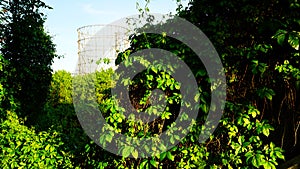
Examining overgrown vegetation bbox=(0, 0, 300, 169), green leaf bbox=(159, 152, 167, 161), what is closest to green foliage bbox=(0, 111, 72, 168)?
overgrown vegetation bbox=(0, 0, 300, 169)

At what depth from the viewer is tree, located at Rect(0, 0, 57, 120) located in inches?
297

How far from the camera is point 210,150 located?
409 centimetres

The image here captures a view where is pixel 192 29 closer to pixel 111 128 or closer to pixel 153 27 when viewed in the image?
pixel 153 27

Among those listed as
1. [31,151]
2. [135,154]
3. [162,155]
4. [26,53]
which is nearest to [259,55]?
[162,155]

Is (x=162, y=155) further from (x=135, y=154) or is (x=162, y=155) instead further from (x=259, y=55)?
(x=259, y=55)

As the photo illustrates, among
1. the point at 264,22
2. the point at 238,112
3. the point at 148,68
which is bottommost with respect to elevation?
the point at 238,112

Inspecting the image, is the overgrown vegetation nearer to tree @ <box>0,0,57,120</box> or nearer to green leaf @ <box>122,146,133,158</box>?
green leaf @ <box>122,146,133,158</box>

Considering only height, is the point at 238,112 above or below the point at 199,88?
below

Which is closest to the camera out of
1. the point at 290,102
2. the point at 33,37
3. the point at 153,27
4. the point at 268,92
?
the point at 268,92

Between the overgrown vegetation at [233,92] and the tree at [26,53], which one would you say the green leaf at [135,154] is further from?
the tree at [26,53]

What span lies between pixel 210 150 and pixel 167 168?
63 centimetres

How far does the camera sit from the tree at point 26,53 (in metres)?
7.54

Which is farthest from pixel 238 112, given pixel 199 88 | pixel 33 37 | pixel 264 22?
pixel 33 37

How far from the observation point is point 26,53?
824cm
